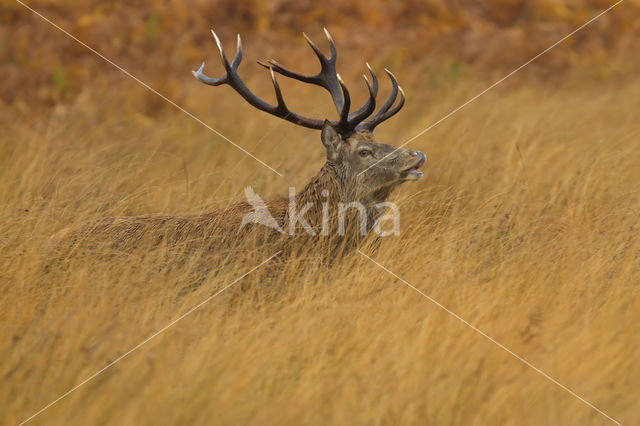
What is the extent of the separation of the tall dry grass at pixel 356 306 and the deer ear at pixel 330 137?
785 millimetres

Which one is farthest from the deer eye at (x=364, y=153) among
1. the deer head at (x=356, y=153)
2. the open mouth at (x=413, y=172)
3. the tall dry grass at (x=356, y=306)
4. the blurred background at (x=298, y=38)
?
the blurred background at (x=298, y=38)

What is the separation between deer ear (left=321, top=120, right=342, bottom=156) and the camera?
19.9ft

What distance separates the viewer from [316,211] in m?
6.05

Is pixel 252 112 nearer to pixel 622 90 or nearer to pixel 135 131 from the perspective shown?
pixel 135 131

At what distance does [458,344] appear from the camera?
14.2ft

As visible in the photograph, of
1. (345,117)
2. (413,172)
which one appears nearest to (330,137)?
(345,117)

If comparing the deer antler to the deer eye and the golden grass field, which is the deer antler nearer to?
the deer eye

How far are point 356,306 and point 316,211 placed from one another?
1.39 m

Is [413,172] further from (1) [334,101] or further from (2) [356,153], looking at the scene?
(1) [334,101]

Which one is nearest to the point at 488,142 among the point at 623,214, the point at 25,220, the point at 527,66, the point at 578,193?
the point at 578,193

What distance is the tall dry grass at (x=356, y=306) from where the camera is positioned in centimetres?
392

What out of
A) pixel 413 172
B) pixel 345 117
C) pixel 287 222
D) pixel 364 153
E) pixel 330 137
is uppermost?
pixel 345 117

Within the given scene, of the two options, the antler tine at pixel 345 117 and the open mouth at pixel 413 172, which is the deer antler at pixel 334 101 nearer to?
the antler tine at pixel 345 117

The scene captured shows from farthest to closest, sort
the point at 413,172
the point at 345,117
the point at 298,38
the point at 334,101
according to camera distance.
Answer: the point at 298,38
the point at 334,101
the point at 345,117
the point at 413,172
